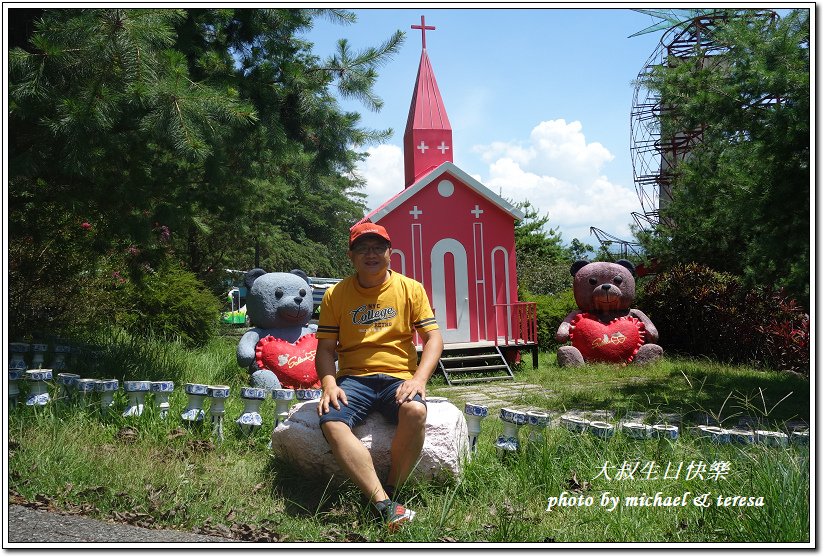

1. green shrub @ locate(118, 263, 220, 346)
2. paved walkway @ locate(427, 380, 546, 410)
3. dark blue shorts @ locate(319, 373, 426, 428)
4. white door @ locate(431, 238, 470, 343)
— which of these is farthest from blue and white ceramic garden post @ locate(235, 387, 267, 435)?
white door @ locate(431, 238, 470, 343)

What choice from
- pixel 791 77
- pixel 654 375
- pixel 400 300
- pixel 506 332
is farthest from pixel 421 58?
pixel 400 300

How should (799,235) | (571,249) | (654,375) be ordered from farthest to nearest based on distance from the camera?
(571,249)
(654,375)
(799,235)

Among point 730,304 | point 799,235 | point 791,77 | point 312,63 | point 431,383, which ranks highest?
point 312,63

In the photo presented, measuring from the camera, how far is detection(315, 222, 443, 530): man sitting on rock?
12.5 feet

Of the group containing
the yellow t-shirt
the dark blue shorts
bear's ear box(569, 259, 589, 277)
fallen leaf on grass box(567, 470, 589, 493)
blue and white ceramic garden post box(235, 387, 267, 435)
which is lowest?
fallen leaf on grass box(567, 470, 589, 493)

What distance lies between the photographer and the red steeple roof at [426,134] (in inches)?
456

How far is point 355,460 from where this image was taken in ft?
12.0

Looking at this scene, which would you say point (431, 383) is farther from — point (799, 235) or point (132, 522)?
point (132, 522)

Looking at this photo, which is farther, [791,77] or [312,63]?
[312,63]

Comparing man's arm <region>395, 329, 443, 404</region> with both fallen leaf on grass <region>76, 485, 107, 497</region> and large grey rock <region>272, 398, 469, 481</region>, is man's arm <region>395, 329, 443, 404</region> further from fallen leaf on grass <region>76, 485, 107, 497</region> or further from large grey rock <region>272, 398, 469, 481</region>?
fallen leaf on grass <region>76, 485, 107, 497</region>

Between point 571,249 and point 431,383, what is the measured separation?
64.9ft

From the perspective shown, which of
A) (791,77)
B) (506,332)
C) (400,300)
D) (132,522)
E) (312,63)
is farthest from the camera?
(506,332)

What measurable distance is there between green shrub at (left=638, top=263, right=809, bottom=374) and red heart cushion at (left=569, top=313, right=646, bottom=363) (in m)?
1.52

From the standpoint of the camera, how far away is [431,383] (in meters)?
10.0
